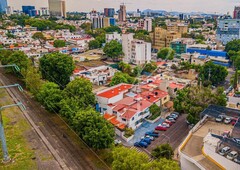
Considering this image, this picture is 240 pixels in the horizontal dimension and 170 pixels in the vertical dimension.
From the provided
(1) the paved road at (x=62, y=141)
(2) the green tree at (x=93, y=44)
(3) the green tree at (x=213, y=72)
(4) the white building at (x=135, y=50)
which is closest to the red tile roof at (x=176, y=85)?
(3) the green tree at (x=213, y=72)

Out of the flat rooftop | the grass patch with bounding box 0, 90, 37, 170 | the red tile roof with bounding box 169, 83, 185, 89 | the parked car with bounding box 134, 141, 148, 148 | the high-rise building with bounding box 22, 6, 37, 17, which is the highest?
the high-rise building with bounding box 22, 6, 37, 17

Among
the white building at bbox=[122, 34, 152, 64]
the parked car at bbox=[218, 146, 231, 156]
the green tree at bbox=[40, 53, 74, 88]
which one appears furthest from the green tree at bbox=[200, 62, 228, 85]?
the parked car at bbox=[218, 146, 231, 156]

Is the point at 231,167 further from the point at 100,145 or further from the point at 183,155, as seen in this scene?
the point at 100,145

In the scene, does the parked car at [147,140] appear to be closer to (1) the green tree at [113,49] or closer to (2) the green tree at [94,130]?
(2) the green tree at [94,130]

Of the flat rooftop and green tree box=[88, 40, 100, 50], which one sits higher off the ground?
green tree box=[88, 40, 100, 50]

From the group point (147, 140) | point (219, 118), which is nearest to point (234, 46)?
point (219, 118)

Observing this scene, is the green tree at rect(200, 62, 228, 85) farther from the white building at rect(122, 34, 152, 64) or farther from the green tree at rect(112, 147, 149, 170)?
the green tree at rect(112, 147, 149, 170)

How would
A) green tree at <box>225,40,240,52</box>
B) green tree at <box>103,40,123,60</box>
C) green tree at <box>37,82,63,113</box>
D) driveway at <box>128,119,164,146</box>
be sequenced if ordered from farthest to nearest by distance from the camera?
A: green tree at <box>225,40,240,52</box>, green tree at <box>103,40,123,60</box>, green tree at <box>37,82,63,113</box>, driveway at <box>128,119,164,146</box>
